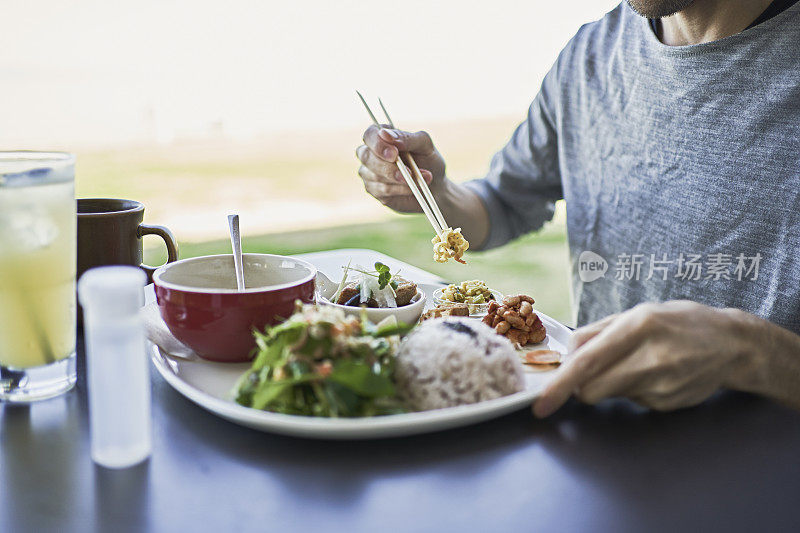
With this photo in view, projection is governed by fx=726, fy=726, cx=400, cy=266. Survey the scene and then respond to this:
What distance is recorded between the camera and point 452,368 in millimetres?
819

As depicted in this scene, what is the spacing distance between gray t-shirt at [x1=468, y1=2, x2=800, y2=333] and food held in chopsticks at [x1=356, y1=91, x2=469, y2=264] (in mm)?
556

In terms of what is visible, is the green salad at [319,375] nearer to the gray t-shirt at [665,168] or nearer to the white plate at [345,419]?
the white plate at [345,419]

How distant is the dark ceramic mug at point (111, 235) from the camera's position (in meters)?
1.09

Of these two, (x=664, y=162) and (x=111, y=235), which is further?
(x=664, y=162)

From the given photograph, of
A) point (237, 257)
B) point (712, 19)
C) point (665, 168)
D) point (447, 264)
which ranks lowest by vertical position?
point (447, 264)

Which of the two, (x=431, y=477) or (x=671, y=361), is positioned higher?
(x=671, y=361)

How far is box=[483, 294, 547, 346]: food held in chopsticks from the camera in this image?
1097mm

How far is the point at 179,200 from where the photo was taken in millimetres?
6180

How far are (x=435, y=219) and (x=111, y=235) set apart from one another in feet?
1.99

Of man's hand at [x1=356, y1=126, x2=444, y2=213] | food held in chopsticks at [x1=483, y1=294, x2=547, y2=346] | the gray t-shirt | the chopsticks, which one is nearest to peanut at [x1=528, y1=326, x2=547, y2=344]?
food held in chopsticks at [x1=483, y1=294, x2=547, y2=346]

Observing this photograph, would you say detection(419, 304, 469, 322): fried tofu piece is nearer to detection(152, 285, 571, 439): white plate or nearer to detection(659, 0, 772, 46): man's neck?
detection(152, 285, 571, 439): white plate

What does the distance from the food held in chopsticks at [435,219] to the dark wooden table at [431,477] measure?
0.52 metres

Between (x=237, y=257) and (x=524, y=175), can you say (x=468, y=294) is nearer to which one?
(x=237, y=257)

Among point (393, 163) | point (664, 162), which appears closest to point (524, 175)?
point (664, 162)
